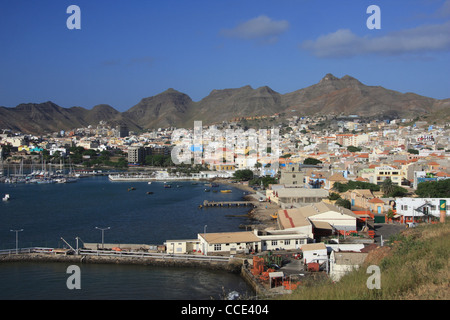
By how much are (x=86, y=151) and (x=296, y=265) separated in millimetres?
25540

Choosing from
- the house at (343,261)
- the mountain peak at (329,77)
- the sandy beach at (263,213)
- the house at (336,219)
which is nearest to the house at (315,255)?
the house at (343,261)

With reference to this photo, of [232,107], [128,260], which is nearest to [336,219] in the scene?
[128,260]

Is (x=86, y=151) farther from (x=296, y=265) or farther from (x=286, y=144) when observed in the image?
(x=296, y=265)

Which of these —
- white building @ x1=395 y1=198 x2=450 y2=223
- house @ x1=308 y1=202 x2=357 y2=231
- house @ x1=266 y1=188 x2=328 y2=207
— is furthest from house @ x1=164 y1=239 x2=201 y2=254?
house @ x1=266 y1=188 x2=328 y2=207

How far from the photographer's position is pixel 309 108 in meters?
57.4

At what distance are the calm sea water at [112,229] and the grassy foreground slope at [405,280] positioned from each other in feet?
5.11

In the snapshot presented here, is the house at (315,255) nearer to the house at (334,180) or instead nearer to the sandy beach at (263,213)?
the sandy beach at (263,213)

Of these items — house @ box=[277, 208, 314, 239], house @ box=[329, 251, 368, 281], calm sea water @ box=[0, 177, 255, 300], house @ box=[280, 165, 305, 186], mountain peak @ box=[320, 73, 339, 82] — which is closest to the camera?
house @ box=[329, 251, 368, 281]

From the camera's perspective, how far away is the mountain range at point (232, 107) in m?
52.5

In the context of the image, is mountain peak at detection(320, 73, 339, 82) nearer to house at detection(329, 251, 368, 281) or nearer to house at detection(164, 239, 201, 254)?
house at detection(164, 239, 201, 254)

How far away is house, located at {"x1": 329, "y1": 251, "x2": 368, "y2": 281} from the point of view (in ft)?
13.5

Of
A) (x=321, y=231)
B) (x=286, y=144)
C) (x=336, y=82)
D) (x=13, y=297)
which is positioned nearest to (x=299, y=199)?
(x=321, y=231)

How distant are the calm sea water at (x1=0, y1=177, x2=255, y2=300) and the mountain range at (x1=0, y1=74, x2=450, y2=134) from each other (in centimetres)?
3544

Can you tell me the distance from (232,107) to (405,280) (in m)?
69.6
